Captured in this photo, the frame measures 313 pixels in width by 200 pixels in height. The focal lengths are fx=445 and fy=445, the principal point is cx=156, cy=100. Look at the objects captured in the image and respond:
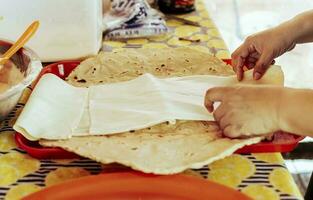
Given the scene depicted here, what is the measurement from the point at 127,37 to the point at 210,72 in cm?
32

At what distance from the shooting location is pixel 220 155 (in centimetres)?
64

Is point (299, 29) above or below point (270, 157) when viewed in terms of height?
above

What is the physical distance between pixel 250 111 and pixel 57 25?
50 centimetres

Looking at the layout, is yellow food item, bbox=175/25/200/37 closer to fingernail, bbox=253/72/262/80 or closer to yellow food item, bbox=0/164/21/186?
fingernail, bbox=253/72/262/80

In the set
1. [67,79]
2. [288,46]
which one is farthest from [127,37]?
[288,46]

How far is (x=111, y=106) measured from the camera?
0.79 meters

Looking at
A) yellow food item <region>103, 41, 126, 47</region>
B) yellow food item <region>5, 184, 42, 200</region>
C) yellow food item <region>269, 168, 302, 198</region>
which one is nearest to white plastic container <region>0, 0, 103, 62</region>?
yellow food item <region>103, 41, 126, 47</region>

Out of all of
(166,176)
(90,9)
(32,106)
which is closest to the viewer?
(166,176)

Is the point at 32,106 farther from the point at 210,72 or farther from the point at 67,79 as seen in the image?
the point at 210,72

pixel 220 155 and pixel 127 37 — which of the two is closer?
pixel 220 155

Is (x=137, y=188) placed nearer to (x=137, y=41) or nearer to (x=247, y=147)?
(x=247, y=147)

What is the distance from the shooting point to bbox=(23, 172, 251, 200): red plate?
0.60m

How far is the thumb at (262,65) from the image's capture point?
85 centimetres

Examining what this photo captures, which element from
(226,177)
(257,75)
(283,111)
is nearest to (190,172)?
(226,177)
